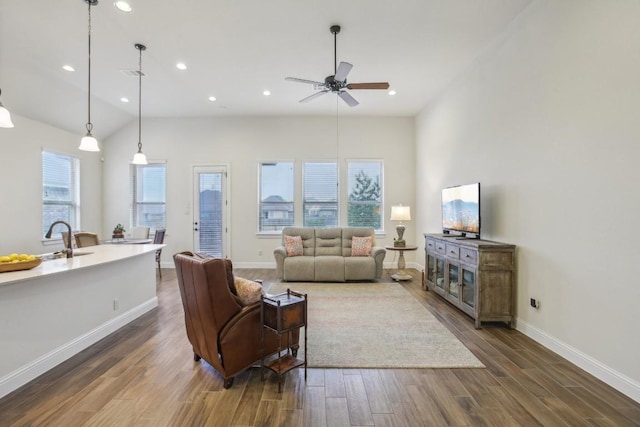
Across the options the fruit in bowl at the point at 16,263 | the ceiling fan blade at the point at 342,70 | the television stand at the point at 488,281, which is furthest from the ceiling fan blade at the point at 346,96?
the fruit in bowl at the point at 16,263

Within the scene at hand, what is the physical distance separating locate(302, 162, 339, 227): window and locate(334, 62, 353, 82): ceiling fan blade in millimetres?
3277

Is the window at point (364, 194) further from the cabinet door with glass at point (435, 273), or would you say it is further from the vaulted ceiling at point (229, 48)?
the cabinet door with glass at point (435, 273)

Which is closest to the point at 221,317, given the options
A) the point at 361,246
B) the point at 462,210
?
the point at 462,210

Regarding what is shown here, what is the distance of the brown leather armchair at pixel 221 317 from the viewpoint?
7.11 feet

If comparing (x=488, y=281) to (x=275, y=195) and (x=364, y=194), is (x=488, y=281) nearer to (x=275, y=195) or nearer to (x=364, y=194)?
(x=364, y=194)

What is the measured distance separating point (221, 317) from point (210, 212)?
193 inches

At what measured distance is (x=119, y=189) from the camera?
670 centimetres

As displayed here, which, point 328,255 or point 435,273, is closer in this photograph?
point 435,273

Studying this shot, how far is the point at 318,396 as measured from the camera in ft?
7.00

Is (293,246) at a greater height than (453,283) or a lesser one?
greater

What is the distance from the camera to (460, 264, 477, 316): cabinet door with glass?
3.40 m

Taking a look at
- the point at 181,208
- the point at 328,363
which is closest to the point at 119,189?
the point at 181,208

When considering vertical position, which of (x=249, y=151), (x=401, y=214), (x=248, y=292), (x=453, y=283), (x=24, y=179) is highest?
(x=249, y=151)

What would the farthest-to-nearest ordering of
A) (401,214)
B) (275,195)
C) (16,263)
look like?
(275,195) < (401,214) < (16,263)
